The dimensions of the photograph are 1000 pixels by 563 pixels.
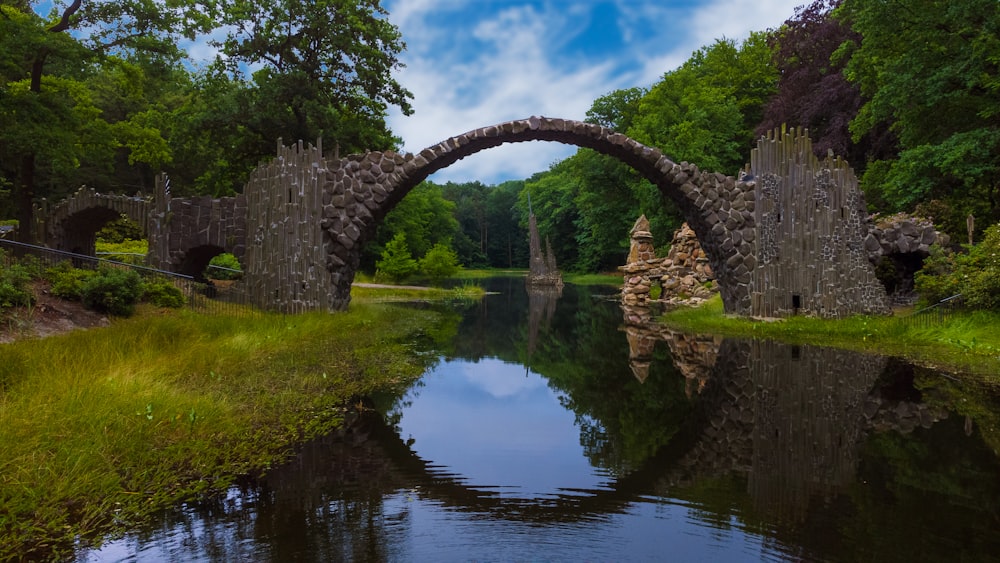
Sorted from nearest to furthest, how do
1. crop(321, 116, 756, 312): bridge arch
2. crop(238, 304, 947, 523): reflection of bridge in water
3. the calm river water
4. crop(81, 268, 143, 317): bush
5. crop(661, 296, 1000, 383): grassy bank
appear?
the calm river water
crop(238, 304, 947, 523): reflection of bridge in water
crop(661, 296, 1000, 383): grassy bank
crop(81, 268, 143, 317): bush
crop(321, 116, 756, 312): bridge arch

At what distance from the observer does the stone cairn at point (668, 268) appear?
2488 centimetres

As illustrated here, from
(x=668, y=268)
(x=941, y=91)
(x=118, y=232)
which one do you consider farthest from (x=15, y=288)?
(x=668, y=268)

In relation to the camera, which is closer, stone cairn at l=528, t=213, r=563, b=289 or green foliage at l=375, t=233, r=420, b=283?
green foliage at l=375, t=233, r=420, b=283

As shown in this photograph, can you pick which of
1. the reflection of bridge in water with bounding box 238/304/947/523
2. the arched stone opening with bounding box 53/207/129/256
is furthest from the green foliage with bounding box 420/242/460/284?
the reflection of bridge in water with bounding box 238/304/947/523

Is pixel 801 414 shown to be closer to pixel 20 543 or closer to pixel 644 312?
pixel 20 543

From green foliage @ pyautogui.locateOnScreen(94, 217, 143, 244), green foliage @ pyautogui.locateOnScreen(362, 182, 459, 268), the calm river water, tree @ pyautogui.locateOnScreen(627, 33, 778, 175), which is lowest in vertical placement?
the calm river water

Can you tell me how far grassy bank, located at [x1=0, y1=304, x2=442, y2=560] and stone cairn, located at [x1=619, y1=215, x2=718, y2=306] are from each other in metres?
18.1

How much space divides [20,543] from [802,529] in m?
4.62

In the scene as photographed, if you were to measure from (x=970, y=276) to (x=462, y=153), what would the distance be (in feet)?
38.0

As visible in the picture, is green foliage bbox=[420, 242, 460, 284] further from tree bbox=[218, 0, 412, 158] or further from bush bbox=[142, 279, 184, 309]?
bush bbox=[142, 279, 184, 309]

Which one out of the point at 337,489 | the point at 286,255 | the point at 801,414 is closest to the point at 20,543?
the point at 337,489

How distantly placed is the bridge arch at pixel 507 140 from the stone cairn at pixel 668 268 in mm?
10249

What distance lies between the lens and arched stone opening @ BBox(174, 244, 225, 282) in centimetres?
1688

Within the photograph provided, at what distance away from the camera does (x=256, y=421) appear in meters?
5.65
